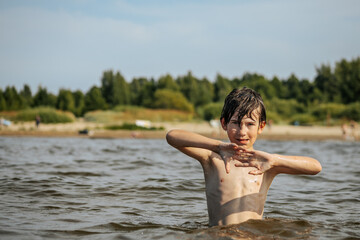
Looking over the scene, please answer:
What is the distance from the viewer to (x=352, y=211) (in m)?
5.55

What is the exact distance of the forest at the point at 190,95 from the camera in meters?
50.1

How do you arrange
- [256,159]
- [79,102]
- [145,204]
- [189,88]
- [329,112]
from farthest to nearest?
[189,88] → [79,102] → [329,112] → [145,204] → [256,159]

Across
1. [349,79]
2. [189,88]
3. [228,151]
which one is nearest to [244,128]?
[228,151]

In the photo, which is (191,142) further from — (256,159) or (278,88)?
(278,88)

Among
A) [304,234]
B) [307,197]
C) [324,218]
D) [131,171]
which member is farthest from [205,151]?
[131,171]

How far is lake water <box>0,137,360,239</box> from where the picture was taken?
13.5 ft

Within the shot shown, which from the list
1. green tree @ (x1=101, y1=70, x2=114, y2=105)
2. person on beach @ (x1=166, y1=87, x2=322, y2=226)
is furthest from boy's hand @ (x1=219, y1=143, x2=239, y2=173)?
green tree @ (x1=101, y1=70, x2=114, y2=105)

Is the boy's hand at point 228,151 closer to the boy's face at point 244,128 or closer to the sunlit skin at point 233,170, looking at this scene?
the sunlit skin at point 233,170

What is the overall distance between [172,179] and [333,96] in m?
49.3

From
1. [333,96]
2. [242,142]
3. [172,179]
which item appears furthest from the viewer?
[333,96]

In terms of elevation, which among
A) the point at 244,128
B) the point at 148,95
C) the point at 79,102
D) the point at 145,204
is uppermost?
the point at 148,95

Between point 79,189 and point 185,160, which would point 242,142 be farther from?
point 185,160

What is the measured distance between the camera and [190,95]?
198 feet

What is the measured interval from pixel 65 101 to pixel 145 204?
52.6m
